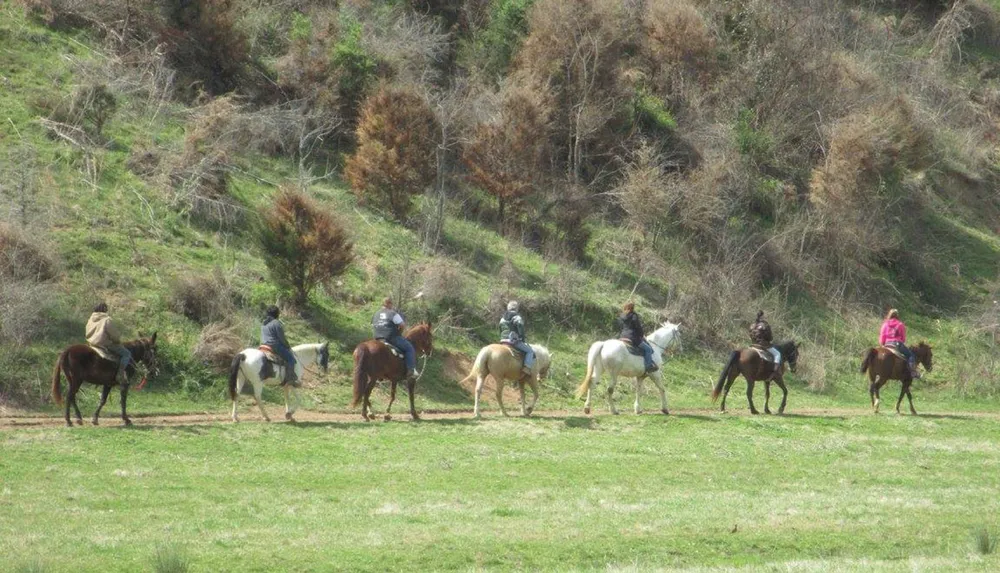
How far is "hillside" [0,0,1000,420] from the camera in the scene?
103ft

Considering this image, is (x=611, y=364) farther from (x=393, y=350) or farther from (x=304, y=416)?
(x=304, y=416)

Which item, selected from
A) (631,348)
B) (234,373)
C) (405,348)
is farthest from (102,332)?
(631,348)

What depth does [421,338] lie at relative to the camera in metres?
26.6

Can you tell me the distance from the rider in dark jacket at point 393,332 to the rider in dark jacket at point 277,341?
2030mm

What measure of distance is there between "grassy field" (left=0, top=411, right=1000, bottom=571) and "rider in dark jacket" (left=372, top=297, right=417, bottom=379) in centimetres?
151

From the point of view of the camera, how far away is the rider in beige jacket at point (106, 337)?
74.7ft

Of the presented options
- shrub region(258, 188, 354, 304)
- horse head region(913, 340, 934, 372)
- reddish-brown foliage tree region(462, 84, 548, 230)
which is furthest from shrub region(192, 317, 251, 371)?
horse head region(913, 340, 934, 372)

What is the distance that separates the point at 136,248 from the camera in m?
32.1

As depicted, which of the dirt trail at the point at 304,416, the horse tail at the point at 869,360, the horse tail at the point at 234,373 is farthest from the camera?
the horse tail at the point at 869,360

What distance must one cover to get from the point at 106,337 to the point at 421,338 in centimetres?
708

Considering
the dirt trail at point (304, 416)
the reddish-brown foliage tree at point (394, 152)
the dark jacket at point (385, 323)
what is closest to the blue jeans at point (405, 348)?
the dark jacket at point (385, 323)

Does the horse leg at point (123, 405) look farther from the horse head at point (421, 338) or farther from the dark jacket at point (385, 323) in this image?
the horse head at point (421, 338)

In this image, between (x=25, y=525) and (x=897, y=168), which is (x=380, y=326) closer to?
(x=25, y=525)

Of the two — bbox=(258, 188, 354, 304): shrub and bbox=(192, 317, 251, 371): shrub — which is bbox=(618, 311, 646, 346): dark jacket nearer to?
bbox=(258, 188, 354, 304): shrub
